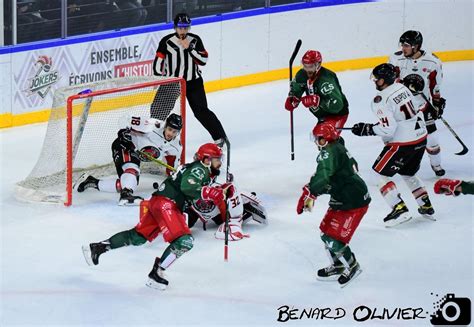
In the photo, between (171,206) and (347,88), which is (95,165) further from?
(347,88)

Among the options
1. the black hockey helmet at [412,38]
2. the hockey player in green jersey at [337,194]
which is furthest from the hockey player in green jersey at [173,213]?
the black hockey helmet at [412,38]

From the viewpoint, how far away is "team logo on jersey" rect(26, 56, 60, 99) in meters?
11.5

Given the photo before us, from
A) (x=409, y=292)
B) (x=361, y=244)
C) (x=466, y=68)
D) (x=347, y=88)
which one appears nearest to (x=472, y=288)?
(x=409, y=292)

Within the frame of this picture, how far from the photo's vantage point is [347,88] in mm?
13320

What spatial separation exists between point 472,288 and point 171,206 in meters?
1.92

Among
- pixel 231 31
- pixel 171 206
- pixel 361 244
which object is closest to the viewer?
pixel 171 206

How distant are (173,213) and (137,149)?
1991 millimetres

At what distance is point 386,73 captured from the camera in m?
8.73

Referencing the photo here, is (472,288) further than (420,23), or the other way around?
(420,23)

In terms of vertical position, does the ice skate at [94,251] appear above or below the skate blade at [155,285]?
above

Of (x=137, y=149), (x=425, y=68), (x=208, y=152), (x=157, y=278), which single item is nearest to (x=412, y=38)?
(x=425, y=68)

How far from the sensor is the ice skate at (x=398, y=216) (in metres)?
9.03

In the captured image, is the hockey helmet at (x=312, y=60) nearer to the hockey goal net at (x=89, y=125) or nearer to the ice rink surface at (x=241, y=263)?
the ice rink surface at (x=241, y=263)

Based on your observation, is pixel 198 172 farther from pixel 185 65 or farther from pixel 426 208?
pixel 185 65
